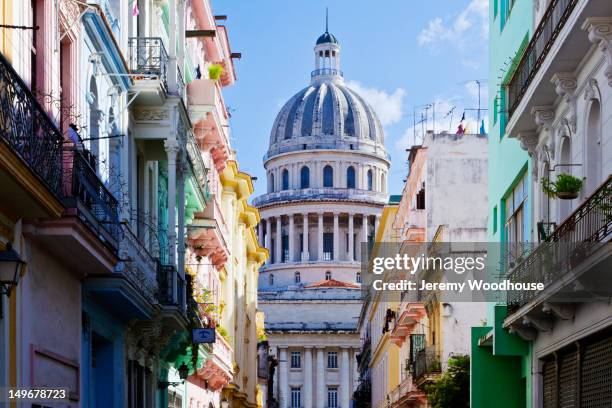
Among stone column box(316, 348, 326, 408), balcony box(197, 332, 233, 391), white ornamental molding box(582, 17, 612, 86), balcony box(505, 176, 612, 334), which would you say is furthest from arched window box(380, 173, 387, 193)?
white ornamental molding box(582, 17, 612, 86)

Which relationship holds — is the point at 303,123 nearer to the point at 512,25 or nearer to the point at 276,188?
the point at 276,188

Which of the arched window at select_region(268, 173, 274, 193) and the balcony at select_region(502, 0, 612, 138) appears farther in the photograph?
→ the arched window at select_region(268, 173, 274, 193)

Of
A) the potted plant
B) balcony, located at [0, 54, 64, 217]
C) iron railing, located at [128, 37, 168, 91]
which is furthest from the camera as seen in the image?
iron railing, located at [128, 37, 168, 91]

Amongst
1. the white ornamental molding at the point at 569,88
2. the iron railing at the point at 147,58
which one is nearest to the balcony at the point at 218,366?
the iron railing at the point at 147,58

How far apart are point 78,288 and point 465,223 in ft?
92.9

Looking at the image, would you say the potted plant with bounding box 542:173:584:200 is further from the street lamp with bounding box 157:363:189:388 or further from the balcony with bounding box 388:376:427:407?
the balcony with bounding box 388:376:427:407

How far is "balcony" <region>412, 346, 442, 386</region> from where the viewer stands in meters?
41.6

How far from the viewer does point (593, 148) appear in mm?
18109

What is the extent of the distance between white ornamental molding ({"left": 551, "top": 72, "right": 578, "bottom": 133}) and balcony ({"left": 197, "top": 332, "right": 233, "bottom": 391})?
15767mm

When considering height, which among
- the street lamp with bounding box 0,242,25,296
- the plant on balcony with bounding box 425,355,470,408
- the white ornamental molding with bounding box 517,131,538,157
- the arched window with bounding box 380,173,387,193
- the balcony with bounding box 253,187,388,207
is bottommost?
the plant on balcony with bounding box 425,355,470,408

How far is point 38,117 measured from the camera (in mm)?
13680

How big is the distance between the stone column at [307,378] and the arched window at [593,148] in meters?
118

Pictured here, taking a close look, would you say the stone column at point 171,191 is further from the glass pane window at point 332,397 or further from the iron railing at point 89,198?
the glass pane window at point 332,397

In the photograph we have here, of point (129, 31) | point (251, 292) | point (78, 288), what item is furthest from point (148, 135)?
point (251, 292)
